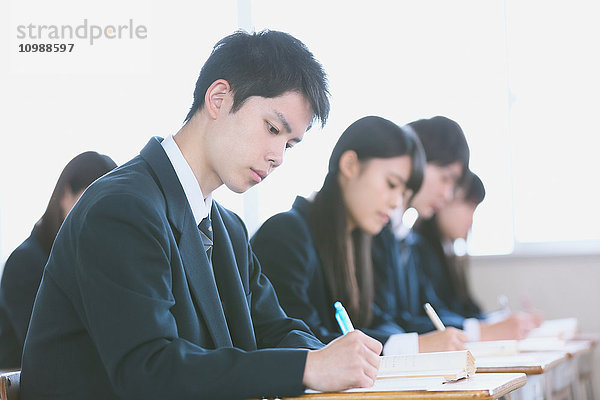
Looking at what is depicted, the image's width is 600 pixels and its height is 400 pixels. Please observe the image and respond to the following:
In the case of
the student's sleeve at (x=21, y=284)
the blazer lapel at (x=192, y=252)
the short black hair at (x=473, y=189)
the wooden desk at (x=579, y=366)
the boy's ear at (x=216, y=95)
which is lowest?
the wooden desk at (x=579, y=366)

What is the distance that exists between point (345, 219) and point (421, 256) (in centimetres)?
135

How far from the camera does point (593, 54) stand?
14.3 ft

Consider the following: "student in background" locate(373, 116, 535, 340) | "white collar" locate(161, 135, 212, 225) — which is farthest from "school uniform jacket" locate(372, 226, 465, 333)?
"white collar" locate(161, 135, 212, 225)

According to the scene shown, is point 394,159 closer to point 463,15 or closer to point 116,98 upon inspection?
point 116,98

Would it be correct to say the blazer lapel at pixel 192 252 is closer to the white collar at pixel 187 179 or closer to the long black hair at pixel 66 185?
the white collar at pixel 187 179

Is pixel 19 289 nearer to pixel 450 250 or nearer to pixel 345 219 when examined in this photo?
pixel 345 219

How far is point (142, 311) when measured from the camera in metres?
1.26

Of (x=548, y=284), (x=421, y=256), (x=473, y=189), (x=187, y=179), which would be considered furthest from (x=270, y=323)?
(x=548, y=284)

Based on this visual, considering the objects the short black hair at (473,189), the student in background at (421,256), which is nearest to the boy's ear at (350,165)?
the student in background at (421,256)

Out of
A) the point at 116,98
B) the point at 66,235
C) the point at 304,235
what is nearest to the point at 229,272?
the point at 66,235

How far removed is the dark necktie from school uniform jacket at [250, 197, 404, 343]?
0.87 meters

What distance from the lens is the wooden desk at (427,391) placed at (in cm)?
126

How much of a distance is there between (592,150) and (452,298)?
108 centimetres

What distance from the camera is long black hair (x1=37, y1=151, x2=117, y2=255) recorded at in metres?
2.62
